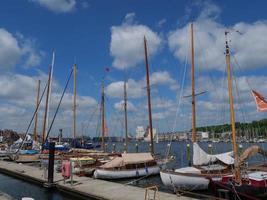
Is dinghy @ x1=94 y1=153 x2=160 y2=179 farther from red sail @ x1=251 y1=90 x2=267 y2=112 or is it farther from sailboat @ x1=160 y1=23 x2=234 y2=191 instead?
red sail @ x1=251 y1=90 x2=267 y2=112

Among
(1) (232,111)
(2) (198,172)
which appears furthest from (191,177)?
(1) (232,111)

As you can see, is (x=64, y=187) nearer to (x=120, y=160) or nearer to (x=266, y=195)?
(x=120, y=160)

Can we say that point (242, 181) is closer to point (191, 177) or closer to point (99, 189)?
point (191, 177)

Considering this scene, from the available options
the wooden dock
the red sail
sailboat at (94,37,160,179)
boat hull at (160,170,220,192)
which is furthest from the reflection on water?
the red sail

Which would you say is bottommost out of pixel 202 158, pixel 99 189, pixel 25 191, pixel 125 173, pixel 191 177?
pixel 25 191

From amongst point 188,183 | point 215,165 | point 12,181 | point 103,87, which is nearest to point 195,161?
point 215,165

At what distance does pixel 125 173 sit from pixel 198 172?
9.84m

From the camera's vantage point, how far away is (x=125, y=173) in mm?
34406

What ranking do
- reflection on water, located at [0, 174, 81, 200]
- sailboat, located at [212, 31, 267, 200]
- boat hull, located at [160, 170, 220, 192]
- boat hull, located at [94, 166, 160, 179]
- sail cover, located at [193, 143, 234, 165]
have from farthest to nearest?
boat hull, located at [94, 166, 160, 179] < sail cover, located at [193, 143, 234, 165] < boat hull, located at [160, 170, 220, 192] < reflection on water, located at [0, 174, 81, 200] < sailboat, located at [212, 31, 267, 200]

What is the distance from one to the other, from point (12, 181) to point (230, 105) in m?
24.2

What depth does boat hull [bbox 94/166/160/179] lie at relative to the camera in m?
32.9

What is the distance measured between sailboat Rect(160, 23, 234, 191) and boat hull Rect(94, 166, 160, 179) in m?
8.23

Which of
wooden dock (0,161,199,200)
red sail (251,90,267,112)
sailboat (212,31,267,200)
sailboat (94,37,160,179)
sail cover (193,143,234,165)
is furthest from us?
sailboat (94,37,160,179)

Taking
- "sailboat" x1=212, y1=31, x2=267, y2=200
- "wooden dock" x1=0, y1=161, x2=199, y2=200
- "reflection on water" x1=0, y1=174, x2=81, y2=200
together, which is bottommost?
"reflection on water" x1=0, y1=174, x2=81, y2=200
